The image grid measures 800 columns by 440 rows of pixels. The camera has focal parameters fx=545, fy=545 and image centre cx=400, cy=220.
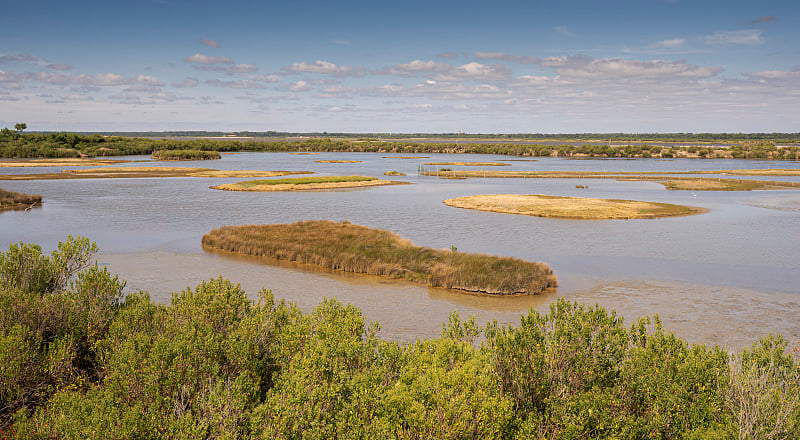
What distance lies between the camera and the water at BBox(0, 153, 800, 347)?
29109 mm

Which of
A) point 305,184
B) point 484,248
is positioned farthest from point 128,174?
point 484,248

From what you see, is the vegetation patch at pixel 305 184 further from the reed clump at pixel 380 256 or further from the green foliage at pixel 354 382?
the green foliage at pixel 354 382

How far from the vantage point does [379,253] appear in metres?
39.0

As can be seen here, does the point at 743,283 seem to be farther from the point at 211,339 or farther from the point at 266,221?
the point at 266,221

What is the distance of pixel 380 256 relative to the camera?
38.5 m

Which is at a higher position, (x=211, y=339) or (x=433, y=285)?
(x=211, y=339)

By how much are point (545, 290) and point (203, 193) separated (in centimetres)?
6405

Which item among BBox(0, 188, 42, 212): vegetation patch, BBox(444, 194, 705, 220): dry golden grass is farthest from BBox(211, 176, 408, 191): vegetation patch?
BBox(0, 188, 42, 212): vegetation patch

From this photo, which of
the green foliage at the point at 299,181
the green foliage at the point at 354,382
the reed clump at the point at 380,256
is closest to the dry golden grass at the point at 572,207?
the reed clump at the point at 380,256

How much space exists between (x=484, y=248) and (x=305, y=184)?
54790mm

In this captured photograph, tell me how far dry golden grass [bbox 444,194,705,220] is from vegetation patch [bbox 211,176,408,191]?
2583 centimetres

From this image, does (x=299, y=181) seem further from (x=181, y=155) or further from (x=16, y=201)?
(x=181, y=155)

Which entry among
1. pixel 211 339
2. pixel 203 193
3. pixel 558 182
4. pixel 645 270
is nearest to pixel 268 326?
pixel 211 339

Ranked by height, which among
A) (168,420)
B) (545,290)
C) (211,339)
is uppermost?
(211,339)
